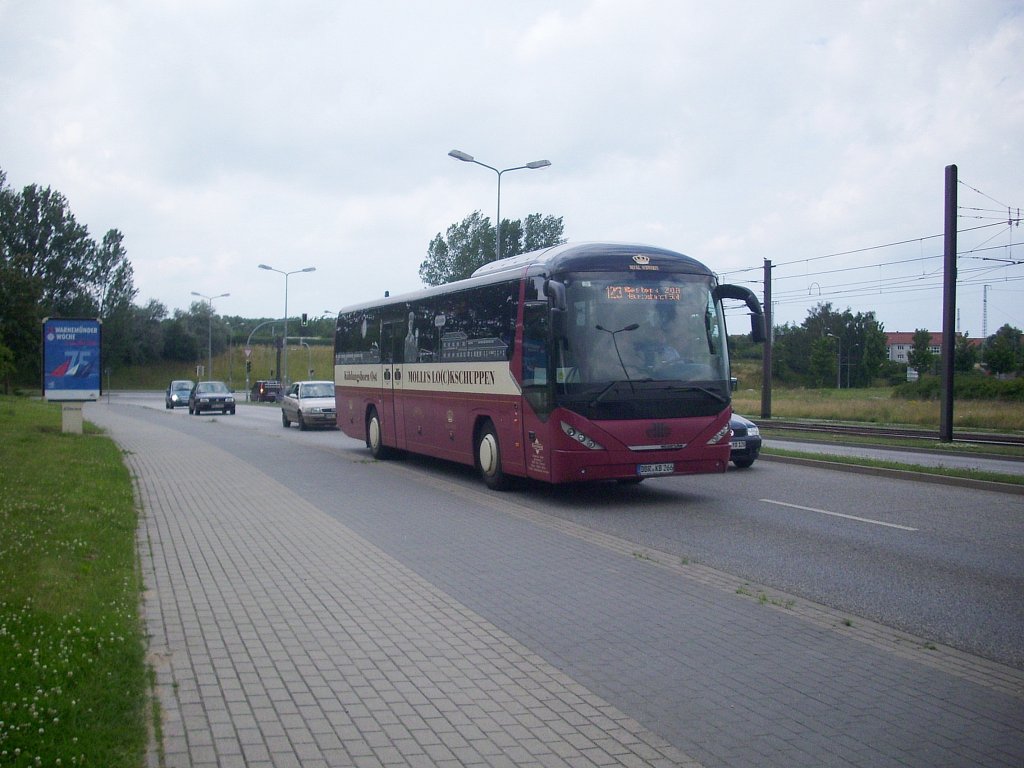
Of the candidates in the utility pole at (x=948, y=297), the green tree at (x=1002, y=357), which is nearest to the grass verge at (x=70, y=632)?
the utility pole at (x=948, y=297)

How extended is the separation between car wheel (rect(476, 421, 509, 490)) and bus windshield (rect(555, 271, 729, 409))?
88.1 inches

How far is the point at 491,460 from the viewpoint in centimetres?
1413

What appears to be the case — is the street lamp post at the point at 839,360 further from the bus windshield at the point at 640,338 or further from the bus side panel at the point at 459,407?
the bus windshield at the point at 640,338

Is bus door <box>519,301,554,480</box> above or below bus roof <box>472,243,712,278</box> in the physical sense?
below

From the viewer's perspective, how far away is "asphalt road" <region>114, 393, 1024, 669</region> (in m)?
7.16

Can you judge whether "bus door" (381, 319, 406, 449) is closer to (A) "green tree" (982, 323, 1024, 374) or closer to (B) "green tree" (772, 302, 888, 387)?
(A) "green tree" (982, 323, 1024, 374)

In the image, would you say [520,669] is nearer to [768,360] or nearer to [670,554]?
[670,554]

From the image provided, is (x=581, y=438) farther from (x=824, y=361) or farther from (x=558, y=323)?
(x=824, y=361)

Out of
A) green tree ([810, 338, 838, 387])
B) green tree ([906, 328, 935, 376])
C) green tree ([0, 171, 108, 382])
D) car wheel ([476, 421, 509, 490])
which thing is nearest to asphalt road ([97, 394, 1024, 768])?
car wheel ([476, 421, 509, 490])

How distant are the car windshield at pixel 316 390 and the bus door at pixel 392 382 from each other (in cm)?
1387

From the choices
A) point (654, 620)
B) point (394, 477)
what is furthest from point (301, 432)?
point (654, 620)

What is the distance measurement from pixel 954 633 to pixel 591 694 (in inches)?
114

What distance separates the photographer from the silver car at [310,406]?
1239 inches

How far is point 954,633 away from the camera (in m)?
6.48
